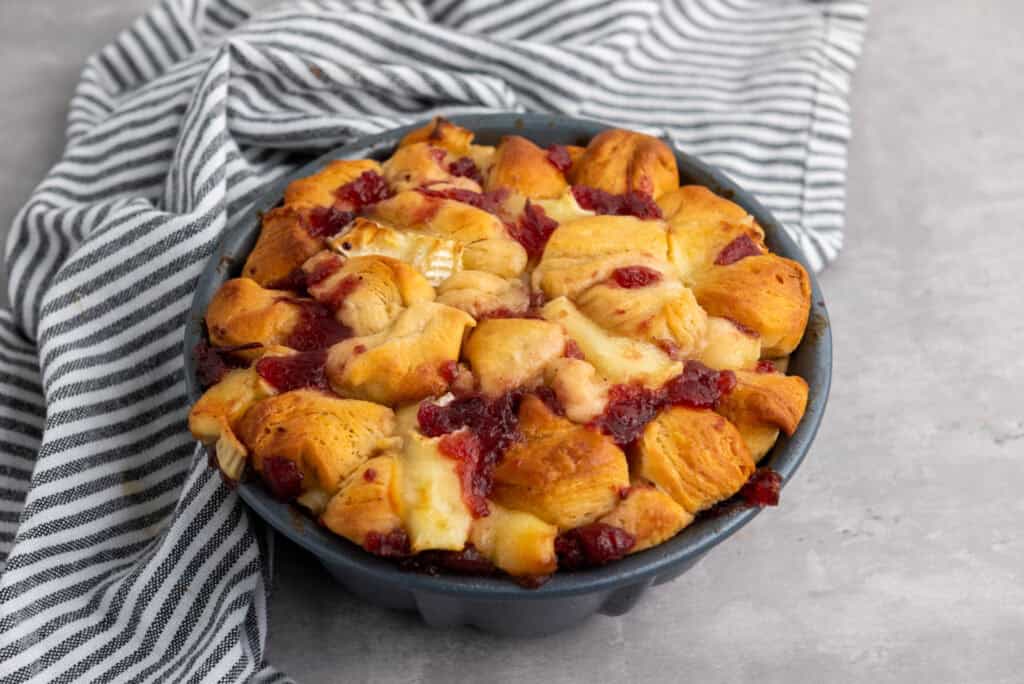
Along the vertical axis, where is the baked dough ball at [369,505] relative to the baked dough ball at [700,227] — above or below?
above

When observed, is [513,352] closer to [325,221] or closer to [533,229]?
[533,229]

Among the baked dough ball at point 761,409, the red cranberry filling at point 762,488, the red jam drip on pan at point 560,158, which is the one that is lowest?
the red cranberry filling at point 762,488

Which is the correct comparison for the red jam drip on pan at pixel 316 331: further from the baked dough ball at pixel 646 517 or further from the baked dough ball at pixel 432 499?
the baked dough ball at pixel 646 517

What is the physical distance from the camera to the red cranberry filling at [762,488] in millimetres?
1320

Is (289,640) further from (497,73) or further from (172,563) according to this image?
(497,73)

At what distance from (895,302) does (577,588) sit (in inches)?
43.6

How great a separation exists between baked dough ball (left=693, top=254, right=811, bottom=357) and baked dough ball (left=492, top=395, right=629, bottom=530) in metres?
0.28

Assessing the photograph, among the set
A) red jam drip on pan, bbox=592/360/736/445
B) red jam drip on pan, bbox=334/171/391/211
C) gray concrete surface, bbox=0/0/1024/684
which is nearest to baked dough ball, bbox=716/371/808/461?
red jam drip on pan, bbox=592/360/736/445

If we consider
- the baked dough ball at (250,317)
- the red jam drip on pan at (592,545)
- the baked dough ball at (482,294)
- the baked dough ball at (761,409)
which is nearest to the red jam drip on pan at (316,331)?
the baked dough ball at (250,317)

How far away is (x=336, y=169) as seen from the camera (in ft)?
5.42

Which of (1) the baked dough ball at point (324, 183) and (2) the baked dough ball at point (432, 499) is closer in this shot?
(2) the baked dough ball at point (432, 499)

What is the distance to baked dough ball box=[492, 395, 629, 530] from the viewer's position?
1.26 meters

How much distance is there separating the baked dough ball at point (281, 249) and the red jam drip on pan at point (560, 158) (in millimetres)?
379

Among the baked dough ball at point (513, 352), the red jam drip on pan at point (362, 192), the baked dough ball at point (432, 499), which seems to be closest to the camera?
the baked dough ball at point (432, 499)
